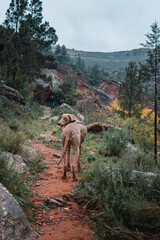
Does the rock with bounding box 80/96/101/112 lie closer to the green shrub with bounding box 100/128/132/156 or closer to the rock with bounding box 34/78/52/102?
the rock with bounding box 34/78/52/102

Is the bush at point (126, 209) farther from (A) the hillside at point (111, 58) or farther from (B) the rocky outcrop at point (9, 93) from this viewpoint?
(A) the hillside at point (111, 58)

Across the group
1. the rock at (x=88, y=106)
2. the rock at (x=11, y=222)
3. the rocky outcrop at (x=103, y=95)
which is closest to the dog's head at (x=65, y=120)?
Answer: the rock at (x=11, y=222)

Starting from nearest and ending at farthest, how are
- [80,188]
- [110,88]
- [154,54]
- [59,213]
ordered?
[59,213], [80,188], [154,54], [110,88]

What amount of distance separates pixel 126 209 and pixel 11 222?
1.29 m

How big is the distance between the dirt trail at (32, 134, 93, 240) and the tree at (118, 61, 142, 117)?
47.4 ft

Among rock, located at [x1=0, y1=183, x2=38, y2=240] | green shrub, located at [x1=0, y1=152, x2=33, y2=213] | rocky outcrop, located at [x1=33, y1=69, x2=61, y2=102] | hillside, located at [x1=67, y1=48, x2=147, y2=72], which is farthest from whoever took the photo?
hillside, located at [x1=67, y1=48, x2=147, y2=72]

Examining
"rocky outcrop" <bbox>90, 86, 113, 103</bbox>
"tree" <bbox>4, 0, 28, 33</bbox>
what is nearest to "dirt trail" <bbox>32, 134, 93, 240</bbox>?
"tree" <bbox>4, 0, 28, 33</bbox>

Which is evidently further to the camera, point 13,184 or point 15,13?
point 15,13

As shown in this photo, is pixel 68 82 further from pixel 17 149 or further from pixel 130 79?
pixel 17 149

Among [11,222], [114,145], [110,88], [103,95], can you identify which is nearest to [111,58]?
[110,88]

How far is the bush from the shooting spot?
180 centimetres

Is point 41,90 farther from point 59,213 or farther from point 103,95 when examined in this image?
point 103,95

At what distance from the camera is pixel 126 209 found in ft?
6.82

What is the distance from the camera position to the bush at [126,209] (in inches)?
70.9
